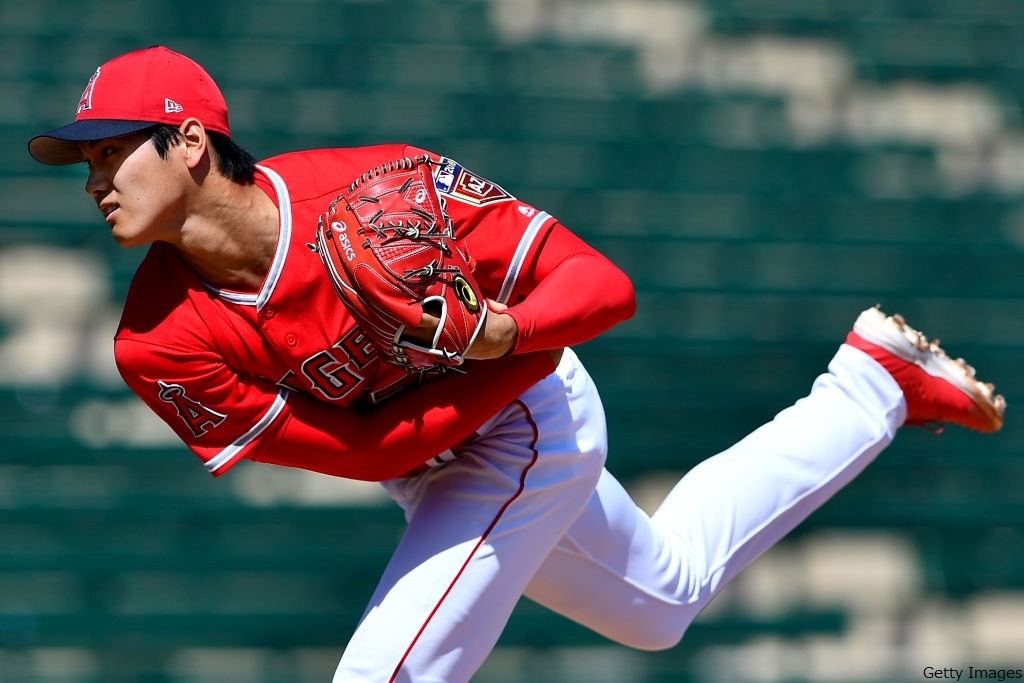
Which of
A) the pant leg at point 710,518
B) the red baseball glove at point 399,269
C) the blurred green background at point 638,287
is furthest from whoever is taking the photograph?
the blurred green background at point 638,287

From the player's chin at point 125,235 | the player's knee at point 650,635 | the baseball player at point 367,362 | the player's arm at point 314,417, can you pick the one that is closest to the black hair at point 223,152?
the baseball player at point 367,362

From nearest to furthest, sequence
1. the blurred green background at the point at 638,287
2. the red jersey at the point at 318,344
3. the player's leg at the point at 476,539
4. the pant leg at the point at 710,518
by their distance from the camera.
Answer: the red jersey at the point at 318,344 → the player's leg at the point at 476,539 → the pant leg at the point at 710,518 → the blurred green background at the point at 638,287

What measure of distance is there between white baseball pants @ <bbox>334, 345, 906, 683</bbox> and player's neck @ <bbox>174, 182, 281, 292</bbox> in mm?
431

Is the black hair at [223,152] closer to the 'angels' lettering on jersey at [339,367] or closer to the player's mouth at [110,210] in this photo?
the player's mouth at [110,210]

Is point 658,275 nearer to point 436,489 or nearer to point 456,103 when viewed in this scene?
point 456,103

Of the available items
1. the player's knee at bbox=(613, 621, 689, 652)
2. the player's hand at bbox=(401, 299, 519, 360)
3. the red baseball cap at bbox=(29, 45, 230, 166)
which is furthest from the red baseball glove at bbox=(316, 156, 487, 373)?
the player's knee at bbox=(613, 621, 689, 652)

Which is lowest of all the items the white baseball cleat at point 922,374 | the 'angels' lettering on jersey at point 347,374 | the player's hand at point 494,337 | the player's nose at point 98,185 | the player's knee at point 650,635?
the player's knee at point 650,635

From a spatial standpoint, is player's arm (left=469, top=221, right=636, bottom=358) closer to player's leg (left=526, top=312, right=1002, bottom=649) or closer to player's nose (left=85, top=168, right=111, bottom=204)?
player's leg (left=526, top=312, right=1002, bottom=649)

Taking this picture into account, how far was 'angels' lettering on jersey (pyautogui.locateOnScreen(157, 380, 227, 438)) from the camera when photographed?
1.81 metres

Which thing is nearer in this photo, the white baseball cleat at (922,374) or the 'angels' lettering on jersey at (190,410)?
the 'angels' lettering on jersey at (190,410)

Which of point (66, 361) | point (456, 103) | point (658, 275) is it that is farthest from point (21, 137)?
point (658, 275)

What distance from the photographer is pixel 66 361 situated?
3.25 metres

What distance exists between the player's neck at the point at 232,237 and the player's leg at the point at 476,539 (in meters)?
0.43

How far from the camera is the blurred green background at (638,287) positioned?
320 cm
